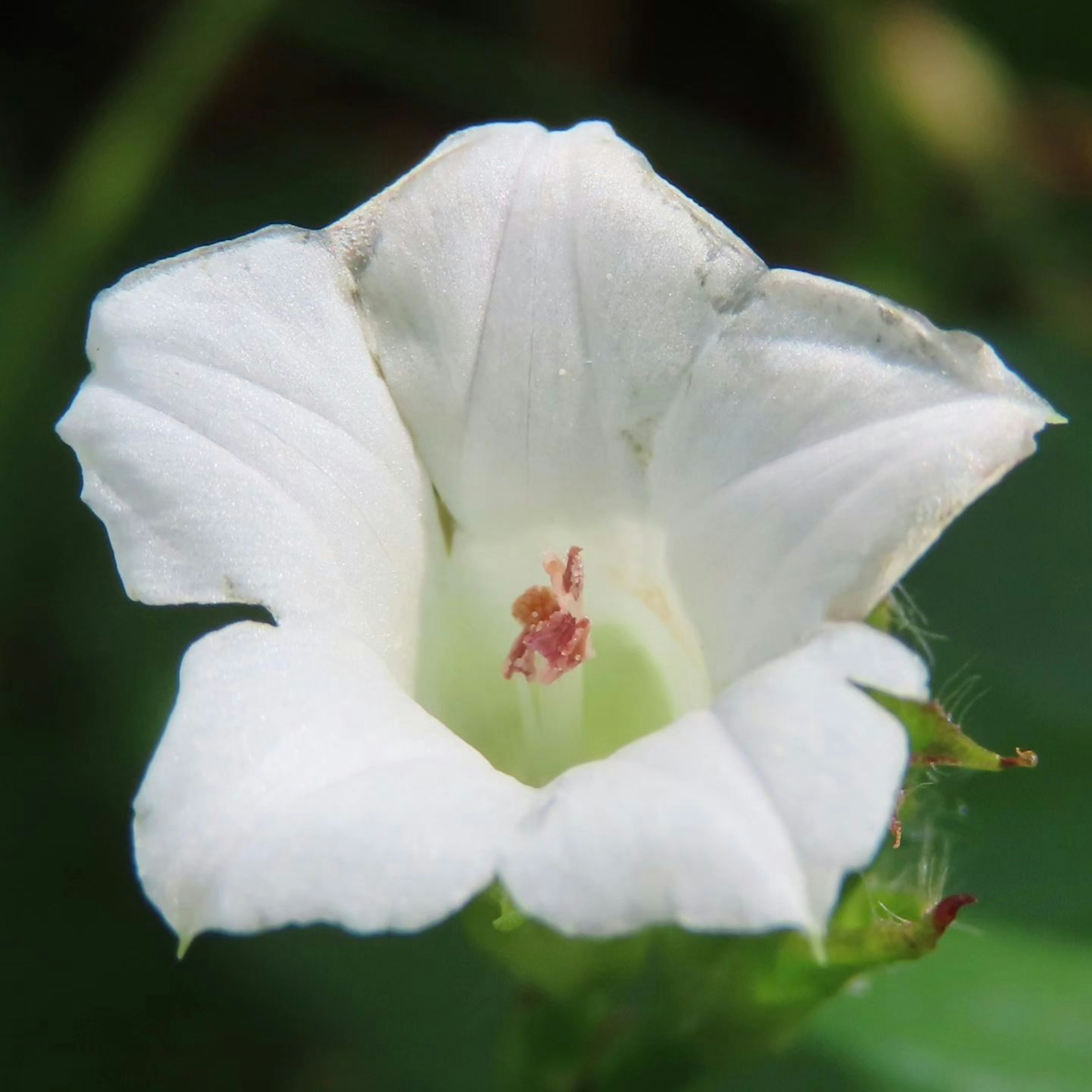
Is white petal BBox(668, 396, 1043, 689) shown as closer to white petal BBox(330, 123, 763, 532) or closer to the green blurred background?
white petal BBox(330, 123, 763, 532)

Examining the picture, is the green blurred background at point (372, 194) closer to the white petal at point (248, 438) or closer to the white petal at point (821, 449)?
the white petal at point (821, 449)

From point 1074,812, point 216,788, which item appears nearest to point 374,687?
point 216,788

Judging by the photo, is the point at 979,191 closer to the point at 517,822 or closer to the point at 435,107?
the point at 435,107

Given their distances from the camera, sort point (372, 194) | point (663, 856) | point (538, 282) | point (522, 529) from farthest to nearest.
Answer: point (372, 194)
point (522, 529)
point (538, 282)
point (663, 856)

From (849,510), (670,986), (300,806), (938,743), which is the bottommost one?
(670,986)

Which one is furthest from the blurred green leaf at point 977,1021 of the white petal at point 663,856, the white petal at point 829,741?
the white petal at point 663,856

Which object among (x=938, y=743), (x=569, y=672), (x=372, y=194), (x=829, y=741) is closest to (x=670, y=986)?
(x=569, y=672)

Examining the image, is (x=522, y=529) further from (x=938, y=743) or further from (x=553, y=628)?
(x=938, y=743)
